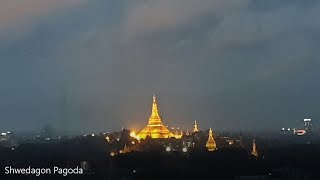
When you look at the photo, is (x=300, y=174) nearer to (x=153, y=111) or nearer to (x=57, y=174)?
(x=57, y=174)

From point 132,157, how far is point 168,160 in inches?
109

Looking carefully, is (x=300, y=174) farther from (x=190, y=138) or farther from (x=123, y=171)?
(x=190, y=138)

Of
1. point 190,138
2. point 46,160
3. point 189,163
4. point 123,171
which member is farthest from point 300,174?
point 190,138

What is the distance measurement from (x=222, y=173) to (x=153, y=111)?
125 feet

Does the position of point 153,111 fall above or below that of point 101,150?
above

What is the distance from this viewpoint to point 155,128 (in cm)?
7800

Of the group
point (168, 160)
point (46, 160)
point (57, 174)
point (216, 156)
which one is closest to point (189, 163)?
point (168, 160)

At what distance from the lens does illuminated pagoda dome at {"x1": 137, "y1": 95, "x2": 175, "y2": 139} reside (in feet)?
250

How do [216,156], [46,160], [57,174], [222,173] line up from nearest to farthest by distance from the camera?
1. [57,174]
2. [46,160]
3. [222,173]
4. [216,156]

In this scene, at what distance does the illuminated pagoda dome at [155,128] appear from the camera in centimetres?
7625

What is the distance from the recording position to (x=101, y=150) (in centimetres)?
5334

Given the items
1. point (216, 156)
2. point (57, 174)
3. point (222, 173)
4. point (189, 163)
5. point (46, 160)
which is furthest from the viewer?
Result: point (216, 156)

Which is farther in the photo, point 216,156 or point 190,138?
point 190,138

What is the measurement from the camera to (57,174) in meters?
33.8
